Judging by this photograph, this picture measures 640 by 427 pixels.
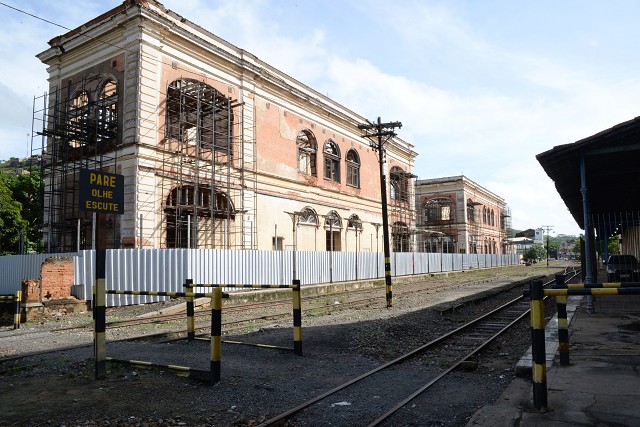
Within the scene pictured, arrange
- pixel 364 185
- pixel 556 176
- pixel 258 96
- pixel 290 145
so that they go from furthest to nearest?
pixel 364 185 < pixel 290 145 < pixel 258 96 < pixel 556 176

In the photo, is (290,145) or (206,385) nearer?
(206,385)

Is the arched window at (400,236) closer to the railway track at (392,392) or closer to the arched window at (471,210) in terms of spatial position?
the arched window at (471,210)

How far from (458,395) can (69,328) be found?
10264 millimetres

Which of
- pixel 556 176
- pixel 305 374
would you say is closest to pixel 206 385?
pixel 305 374

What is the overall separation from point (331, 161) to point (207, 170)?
43.8ft

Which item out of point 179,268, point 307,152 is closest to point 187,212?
point 179,268

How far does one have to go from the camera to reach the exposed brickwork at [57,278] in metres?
15.3

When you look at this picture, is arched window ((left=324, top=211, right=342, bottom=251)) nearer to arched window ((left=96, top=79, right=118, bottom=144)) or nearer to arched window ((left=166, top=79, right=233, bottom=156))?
arched window ((left=166, top=79, right=233, bottom=156))

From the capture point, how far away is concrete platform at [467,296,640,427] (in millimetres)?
4148

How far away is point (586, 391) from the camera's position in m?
4.95

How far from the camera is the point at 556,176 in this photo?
13.4 m

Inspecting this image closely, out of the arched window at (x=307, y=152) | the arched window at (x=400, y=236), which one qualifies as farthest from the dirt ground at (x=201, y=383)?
the arched window at (x=400, y=236)

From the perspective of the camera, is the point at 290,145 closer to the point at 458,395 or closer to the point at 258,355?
the point at 258,355

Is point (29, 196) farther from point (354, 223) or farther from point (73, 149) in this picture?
point (354, 223)
